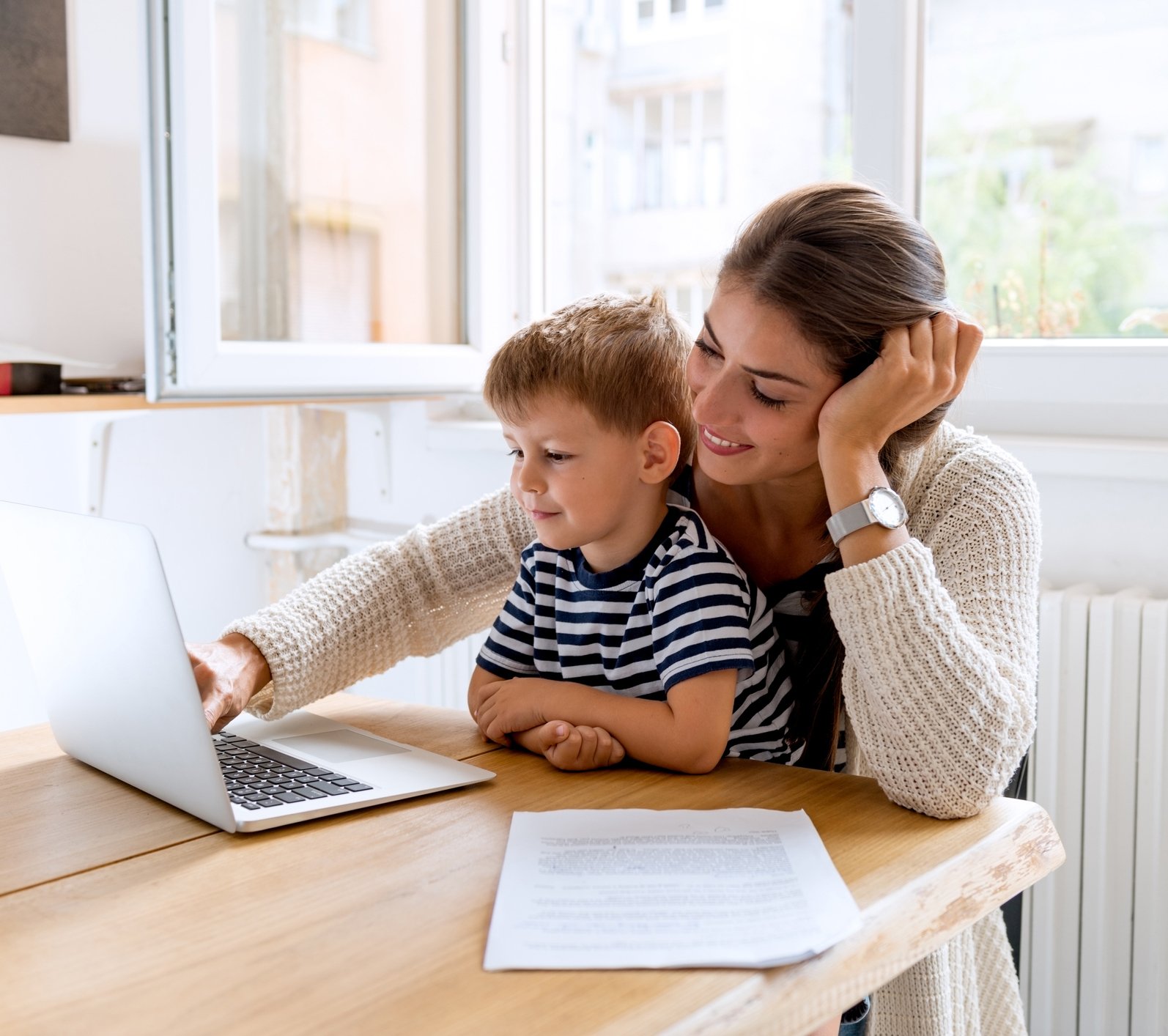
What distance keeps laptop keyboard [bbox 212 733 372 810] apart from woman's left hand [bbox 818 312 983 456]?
1.64ft

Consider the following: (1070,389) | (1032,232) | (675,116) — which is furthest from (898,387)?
(675,116)

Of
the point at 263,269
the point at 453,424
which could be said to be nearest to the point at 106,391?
the point at 263,269

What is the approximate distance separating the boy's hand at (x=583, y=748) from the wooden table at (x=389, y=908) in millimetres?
12

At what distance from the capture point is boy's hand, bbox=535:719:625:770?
1.04 metres

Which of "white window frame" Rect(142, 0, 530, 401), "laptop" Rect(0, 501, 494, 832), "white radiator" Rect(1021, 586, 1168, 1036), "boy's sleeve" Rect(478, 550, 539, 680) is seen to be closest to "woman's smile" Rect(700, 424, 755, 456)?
"boy's sleeve" Rect(478, 550, 539, 680)

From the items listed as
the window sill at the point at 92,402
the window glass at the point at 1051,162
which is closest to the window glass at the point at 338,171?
the window sill at the point at 92,402

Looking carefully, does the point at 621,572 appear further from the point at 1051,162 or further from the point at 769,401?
the point at 1051,162

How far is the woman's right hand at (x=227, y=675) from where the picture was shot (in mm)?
1117

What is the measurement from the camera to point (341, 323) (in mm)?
2002

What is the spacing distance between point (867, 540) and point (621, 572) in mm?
236

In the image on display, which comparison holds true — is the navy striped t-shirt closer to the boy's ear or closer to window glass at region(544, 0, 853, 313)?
the boy's ear

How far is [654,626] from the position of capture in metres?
1.08

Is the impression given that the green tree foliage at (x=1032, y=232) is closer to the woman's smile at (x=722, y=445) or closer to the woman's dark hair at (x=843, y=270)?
the woman's dark hair at (x=843, y=270)

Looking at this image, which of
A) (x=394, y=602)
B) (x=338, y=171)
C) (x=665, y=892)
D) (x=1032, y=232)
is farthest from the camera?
(x=338, y=171)
